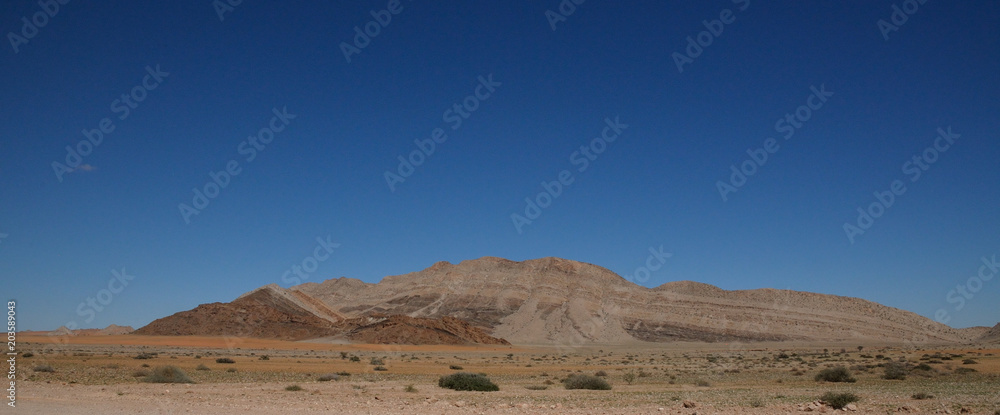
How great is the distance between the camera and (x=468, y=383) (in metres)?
22.9

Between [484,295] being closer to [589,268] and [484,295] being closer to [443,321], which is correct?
[589,268]

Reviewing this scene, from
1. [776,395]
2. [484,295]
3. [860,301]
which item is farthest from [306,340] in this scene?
[860,301]

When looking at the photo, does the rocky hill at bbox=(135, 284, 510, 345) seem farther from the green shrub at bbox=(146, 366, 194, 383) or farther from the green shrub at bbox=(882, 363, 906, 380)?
the green shrub at bbox=(882, 363, 906, 380)

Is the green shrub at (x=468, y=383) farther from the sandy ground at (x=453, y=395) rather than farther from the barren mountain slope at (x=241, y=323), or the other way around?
the barren mountain slope at (x=241, y=323)

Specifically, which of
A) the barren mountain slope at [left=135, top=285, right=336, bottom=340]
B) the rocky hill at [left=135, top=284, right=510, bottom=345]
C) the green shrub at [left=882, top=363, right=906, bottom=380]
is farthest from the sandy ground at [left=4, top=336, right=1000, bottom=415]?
the barren mountain slope at [left=135, top=285, right=336, bottom=340]

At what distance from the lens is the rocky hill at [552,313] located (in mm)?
91312

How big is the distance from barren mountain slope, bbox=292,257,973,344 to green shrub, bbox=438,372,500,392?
84547 millimetres

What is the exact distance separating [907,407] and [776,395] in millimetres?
5305

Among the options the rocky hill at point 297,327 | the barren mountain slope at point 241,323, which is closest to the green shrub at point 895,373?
the rocky hill at point 297,327

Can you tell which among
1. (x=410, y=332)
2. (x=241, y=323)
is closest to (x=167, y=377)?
(x=410, y=332)

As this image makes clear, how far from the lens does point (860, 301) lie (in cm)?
14050

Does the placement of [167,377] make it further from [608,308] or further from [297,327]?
[608,308]

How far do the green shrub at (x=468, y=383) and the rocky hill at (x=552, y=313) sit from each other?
203ft

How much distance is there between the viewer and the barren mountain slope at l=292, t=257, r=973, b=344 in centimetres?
11725
